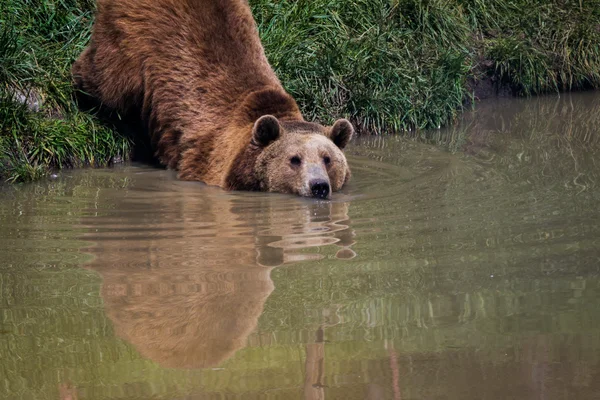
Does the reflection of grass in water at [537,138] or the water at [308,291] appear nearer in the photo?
the water at [308,291]

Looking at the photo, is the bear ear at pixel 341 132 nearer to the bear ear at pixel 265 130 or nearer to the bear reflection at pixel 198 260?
the bear ear at pixel 265 130

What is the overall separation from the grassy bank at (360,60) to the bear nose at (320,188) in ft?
7.66

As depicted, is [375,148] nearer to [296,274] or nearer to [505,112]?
[505,112]

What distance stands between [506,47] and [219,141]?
524 centimetres

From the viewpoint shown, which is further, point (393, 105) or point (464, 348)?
point (393, 105)

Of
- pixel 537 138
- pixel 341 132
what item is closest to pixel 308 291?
pixel 341 132

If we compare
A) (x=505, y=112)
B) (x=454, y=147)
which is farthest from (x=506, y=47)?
(x=454, y=147)

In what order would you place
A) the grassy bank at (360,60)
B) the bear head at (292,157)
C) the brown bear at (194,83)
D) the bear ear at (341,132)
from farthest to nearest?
the grassy bank at (360,60), the brown bear at (194,83), the bear ear at (341,132), the bear head at (292,157)

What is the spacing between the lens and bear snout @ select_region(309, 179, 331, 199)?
7.18 meters

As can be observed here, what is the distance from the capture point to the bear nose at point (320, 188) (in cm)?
718

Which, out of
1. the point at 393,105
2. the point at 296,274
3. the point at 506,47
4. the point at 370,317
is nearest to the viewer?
the point at 370,317

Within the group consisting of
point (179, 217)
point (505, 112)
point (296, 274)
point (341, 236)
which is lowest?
point (505, 112)

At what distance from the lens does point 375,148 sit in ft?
30.5

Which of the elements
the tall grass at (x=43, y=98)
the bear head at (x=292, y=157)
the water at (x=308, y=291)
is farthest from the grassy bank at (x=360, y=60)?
the bear head at (x=292, y=157)
